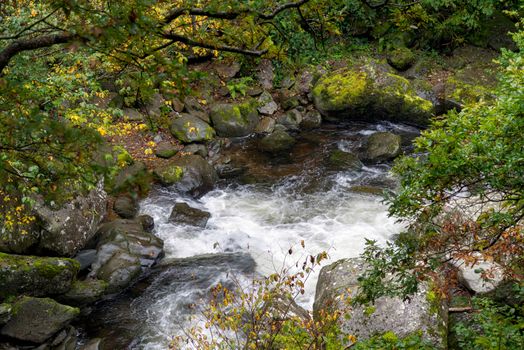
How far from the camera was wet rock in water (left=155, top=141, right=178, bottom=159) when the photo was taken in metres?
13.6

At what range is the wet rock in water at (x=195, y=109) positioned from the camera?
15434 mm

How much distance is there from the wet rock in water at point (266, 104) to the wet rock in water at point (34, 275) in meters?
9.79

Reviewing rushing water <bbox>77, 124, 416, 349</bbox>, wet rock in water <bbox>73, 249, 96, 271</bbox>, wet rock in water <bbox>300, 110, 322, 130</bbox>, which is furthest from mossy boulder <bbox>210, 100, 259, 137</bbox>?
wet rock in water <bbox>73, 249, 96, 271</bbox>

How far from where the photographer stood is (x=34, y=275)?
777cm

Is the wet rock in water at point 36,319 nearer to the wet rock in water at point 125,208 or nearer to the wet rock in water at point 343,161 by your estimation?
the wet rock in water at point 125,208

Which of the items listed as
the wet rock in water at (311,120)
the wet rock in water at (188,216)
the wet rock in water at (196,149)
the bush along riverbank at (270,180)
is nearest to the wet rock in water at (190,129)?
the bush along riverbank at (270,180)

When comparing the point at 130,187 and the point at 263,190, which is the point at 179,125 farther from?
the point at 130,187

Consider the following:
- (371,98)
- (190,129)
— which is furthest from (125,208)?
(371,98)

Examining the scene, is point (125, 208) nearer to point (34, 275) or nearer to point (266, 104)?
point (34, 275)

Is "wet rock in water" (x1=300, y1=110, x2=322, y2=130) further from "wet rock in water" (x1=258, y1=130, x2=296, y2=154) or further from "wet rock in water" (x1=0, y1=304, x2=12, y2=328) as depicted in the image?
"wet rock in water" (x1=0, y1=304, x2=12, y2=328)

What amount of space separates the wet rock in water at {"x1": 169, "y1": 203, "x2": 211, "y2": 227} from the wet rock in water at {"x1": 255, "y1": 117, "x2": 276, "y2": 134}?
206 inches

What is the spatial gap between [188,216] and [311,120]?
7.11 m

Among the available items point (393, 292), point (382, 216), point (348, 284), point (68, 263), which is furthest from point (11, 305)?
point (382, 216)

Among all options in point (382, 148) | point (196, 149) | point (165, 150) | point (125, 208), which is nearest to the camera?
point (125, 208)
